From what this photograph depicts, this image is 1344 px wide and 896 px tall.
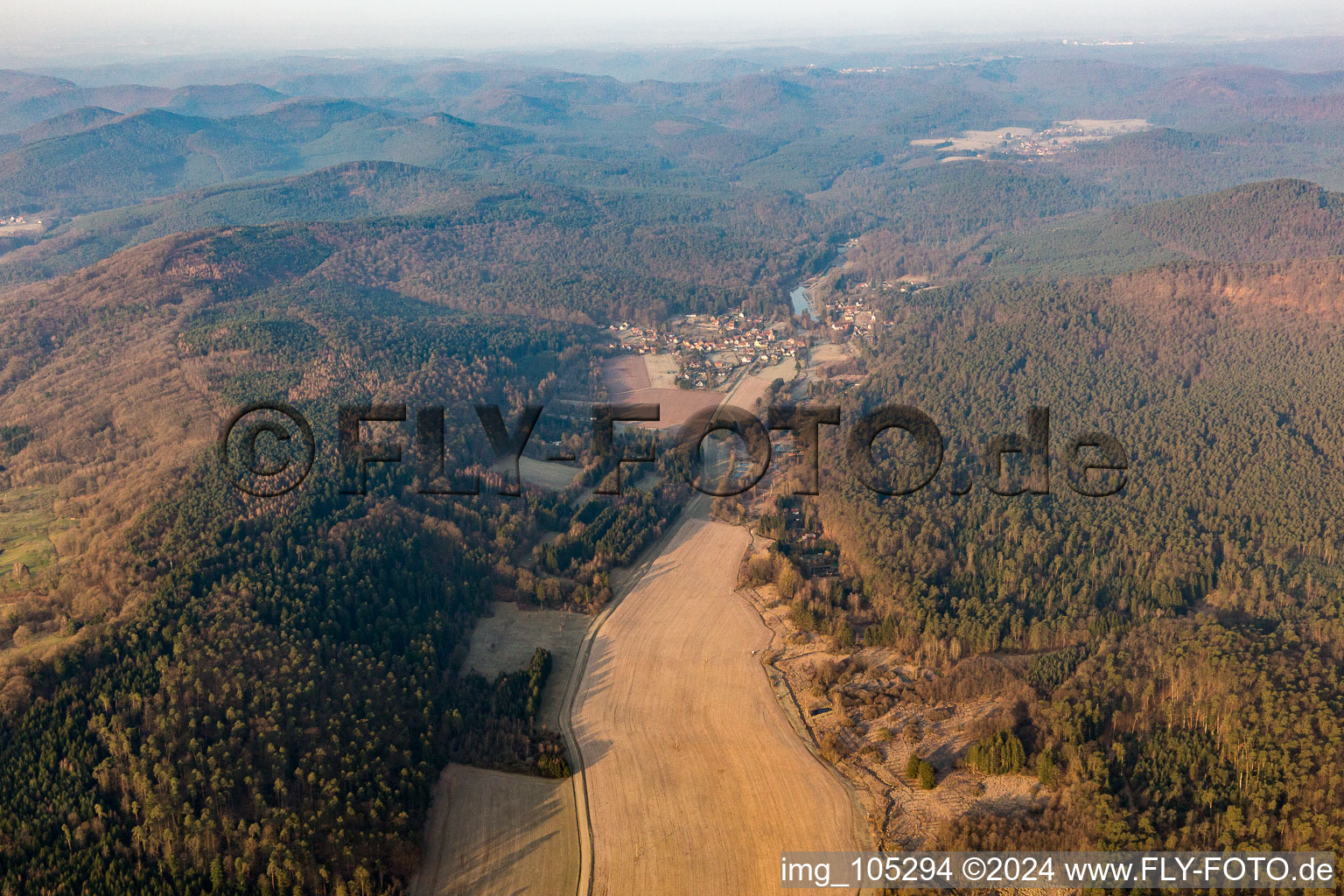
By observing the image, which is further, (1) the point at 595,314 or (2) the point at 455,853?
(1) the point at 595,314

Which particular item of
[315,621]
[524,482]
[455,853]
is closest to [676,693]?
[455,853]

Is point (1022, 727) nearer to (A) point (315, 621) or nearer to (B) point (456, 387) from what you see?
(A) point (315, 621)

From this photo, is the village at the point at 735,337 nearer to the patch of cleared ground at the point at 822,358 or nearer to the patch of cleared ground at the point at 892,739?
the patch of cleared ground at the point at 822,358

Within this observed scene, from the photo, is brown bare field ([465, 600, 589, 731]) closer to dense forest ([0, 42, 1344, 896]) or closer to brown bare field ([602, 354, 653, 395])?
dense forest ([0, 42, 1344, 896])

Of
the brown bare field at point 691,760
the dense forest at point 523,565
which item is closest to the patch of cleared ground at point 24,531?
the dense forest at point 523,565

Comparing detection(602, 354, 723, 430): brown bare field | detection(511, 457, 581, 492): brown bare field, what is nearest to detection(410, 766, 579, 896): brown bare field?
detection(511, 457, 581, 492): brown bare field
